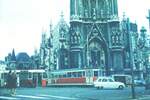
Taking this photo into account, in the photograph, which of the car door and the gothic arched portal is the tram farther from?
the gothic arched portal

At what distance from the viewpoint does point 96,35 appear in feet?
126

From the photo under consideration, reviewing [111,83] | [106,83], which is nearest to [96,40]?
[106,83]

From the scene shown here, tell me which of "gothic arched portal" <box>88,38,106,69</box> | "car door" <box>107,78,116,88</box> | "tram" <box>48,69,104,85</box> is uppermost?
"gothic arched portal" <box>88,38,106,69</box>

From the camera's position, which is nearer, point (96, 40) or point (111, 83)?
point (111, 83)

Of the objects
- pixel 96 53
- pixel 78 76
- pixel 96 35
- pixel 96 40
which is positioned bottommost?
pixel 78 76

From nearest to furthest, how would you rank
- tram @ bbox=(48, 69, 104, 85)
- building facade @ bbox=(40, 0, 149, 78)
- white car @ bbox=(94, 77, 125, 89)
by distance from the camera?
1. white car @ bbox=(94, 77, 125, 89)
2. tram @ bbox=(48, 69, 104, 85)
3. building facade @ bbox=(40, 0, 149, 78)

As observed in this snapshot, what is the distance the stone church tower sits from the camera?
3778 centimetres

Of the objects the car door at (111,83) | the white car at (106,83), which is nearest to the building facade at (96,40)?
the white car at (106,83)

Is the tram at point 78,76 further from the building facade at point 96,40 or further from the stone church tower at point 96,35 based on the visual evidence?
the stone church tower at point 96,35

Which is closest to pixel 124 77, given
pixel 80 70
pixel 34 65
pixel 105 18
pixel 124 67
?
pixel 80 70

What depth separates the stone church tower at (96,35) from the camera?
124 feet

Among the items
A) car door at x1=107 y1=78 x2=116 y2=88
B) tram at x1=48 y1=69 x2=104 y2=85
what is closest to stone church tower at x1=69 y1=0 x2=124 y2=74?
tram at x1=48 y1=69 x2=104 y2=85

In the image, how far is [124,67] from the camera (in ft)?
127

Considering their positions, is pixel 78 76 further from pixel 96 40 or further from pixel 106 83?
pixel 96 40
